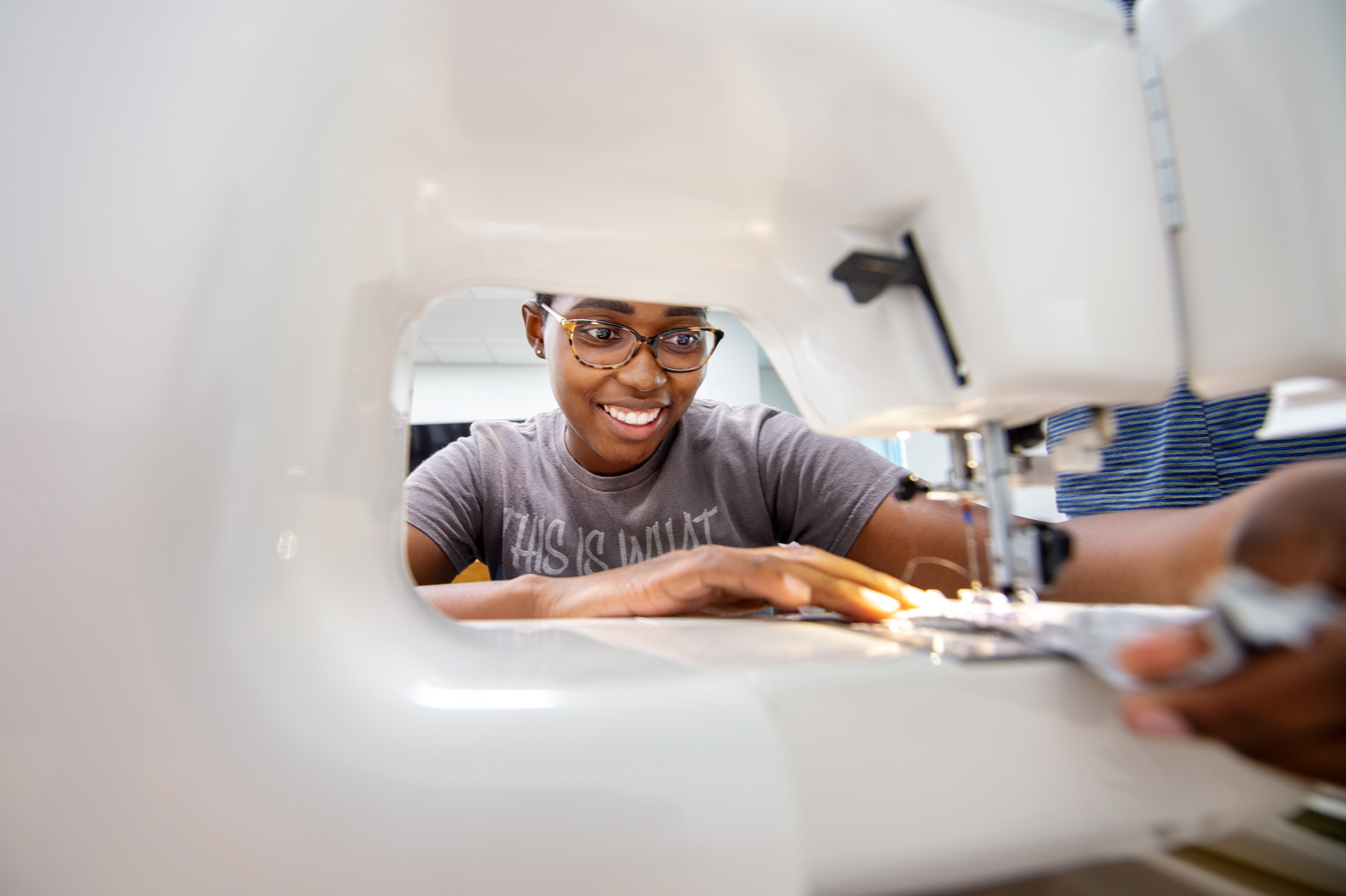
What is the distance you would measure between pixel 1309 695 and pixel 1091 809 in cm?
11

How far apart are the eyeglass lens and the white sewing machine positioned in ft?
1.49

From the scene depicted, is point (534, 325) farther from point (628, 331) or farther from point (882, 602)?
point (882, 602)

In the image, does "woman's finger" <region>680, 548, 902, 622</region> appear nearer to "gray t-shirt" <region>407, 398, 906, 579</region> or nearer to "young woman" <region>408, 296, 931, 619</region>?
"young woman" <region>408, 296, 931, 619</region>

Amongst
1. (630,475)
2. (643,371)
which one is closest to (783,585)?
(643,371)

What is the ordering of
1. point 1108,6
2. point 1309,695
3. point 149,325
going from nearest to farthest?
1. point 1309,695
2. point 149,325
3. point 1108,6

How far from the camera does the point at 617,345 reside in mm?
916

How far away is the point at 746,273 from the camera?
0.47m

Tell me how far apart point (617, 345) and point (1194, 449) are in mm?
677

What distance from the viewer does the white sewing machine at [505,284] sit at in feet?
0.87

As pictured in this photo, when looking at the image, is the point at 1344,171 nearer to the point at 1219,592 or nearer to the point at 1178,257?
the point at 1178,257

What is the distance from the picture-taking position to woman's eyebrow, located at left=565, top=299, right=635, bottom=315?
34.6 inches

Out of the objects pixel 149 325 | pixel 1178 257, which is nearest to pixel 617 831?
pixel 149 325

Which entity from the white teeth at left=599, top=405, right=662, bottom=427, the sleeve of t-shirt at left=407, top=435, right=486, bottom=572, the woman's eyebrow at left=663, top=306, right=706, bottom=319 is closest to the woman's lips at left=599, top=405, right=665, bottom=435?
the white teeth at left=599, top=405, right=662, bottom=427

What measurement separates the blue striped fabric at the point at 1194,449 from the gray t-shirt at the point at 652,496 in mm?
276
